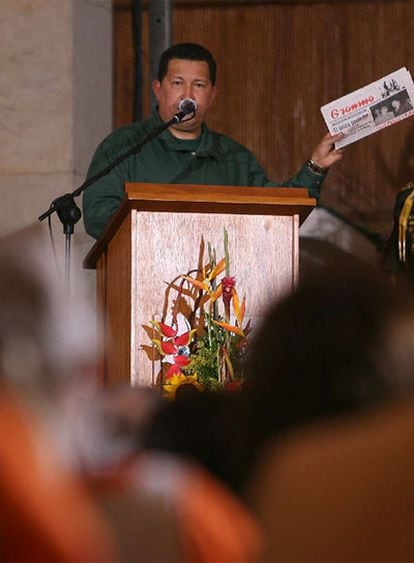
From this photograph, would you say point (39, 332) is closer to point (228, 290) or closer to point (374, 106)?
point (228, 290)

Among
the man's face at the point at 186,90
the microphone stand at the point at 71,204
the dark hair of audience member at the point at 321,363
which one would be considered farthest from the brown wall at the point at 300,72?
the dark hair of audience member at the point at 321,363

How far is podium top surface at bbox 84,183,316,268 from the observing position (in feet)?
14.2

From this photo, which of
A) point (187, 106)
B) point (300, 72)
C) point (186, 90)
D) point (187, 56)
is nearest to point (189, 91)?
point (186, 90)

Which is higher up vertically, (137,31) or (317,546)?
(137,31)

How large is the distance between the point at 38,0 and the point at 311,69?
1.34m

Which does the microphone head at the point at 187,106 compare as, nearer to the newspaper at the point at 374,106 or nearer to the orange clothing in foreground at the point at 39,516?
the newspaper at the point at 374,106

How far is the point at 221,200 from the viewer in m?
4.37

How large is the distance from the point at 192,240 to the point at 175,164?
1.06 meters

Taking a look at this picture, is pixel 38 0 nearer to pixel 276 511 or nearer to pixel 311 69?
pixel 311 69

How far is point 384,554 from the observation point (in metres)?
1.29

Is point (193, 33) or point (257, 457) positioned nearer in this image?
point (257, 457)

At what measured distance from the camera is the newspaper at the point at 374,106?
197 inches

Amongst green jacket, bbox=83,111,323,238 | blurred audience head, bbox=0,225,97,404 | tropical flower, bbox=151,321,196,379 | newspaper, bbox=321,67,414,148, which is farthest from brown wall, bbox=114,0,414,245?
blurred audience head, bbox=0,225,97,404

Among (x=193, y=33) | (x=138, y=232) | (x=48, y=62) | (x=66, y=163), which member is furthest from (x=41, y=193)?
(x=138, y=232)
